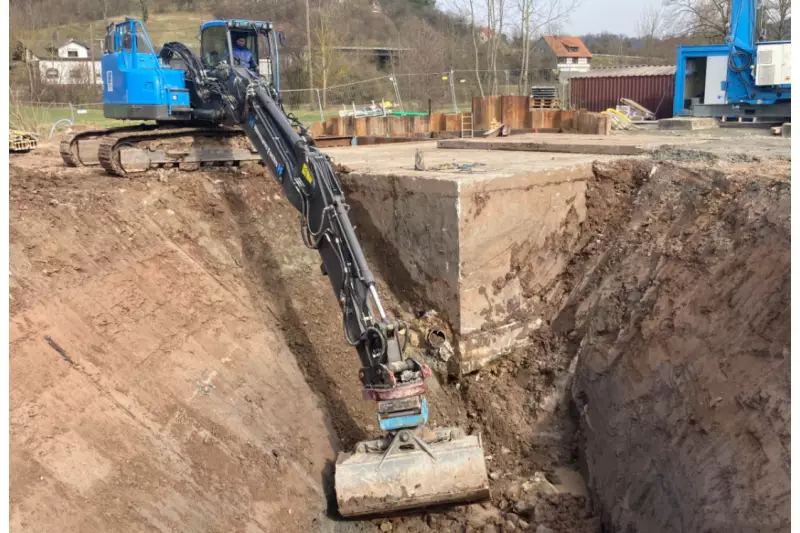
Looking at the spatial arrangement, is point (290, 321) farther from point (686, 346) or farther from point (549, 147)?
point (549, 147)

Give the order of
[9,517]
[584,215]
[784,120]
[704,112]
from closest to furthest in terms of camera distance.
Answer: [9,517], [584,215], [784,120], [704,112]

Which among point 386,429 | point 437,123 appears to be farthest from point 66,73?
point 386,429

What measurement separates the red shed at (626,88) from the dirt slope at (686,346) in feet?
66.8

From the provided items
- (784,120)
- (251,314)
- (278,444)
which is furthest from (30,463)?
(784,120)

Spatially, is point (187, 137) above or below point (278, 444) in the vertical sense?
above

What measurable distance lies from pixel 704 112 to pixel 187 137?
14.7m

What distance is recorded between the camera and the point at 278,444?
6.55 metres

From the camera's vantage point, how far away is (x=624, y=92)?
95.0 ft

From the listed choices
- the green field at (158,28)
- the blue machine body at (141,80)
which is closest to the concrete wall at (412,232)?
the blue machine body at (141,80)

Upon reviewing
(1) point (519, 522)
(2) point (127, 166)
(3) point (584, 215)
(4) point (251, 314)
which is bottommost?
(1) point (519, 522)

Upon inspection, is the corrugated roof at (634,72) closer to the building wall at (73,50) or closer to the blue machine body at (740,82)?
the blue machine body at (740,82)

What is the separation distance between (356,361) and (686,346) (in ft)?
11.1

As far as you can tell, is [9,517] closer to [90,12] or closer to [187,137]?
[187,137]

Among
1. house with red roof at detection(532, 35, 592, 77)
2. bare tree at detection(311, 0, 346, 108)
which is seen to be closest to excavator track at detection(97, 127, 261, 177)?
bare tree at detection(311, 0, 346, 108)
